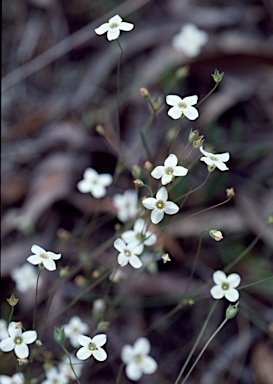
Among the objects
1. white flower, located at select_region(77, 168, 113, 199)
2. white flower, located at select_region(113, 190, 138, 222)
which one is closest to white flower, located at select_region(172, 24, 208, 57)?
white flower, located at select_region(113, 190, 138, 222)

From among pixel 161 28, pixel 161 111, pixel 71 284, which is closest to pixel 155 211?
pixel 71 284

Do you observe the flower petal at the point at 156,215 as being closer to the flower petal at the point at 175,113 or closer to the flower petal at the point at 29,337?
the flower petal at the point at 175,113

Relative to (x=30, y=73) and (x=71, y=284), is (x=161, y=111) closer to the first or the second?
(x=30, y=73)

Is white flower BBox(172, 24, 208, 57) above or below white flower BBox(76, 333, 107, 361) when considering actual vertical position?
below

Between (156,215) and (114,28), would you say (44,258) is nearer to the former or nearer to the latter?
(156,215)

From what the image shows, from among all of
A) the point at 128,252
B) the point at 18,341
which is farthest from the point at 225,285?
the point at 18,341

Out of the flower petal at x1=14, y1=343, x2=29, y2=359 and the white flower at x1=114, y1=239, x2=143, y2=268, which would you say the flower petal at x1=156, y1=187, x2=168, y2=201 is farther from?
the flower petal at x1=14, y1=343, x2=29, y2=359
